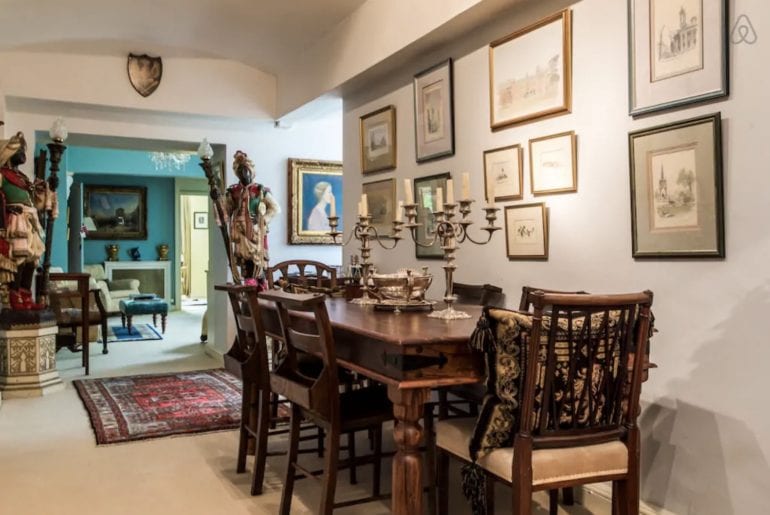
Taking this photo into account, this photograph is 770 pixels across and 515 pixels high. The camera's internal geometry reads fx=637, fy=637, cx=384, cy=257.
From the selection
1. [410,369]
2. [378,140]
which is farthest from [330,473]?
[378,140]

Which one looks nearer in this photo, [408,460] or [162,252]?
[408,460]

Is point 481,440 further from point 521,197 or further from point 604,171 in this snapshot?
point 521,197

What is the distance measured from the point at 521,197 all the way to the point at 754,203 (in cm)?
121

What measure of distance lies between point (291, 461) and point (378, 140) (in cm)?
263

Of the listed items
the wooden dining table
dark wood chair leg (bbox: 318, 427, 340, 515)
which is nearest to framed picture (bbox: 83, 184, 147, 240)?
dark wood chair leg (bbox: 318, 427, 340, 515)

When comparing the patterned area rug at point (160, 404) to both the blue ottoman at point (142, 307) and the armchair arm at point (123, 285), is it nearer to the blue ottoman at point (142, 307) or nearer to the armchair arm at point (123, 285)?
the blue ottoman at point (142, 307)

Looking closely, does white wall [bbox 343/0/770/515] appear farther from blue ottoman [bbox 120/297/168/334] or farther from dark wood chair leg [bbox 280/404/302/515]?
blue ottoman [bbox 120/297/168/334]

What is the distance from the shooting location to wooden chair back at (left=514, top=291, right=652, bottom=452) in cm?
176

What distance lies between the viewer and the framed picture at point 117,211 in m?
11.1

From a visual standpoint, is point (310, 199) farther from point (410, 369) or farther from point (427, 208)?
point (410, 369)

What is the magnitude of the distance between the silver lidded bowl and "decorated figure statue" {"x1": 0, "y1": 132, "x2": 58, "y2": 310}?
300 cm

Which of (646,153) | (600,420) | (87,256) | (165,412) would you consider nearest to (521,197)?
(646,153)

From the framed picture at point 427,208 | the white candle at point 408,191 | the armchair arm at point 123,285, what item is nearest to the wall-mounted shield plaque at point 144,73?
the framed picture at point 427,208

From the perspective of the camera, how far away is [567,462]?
1.86m
